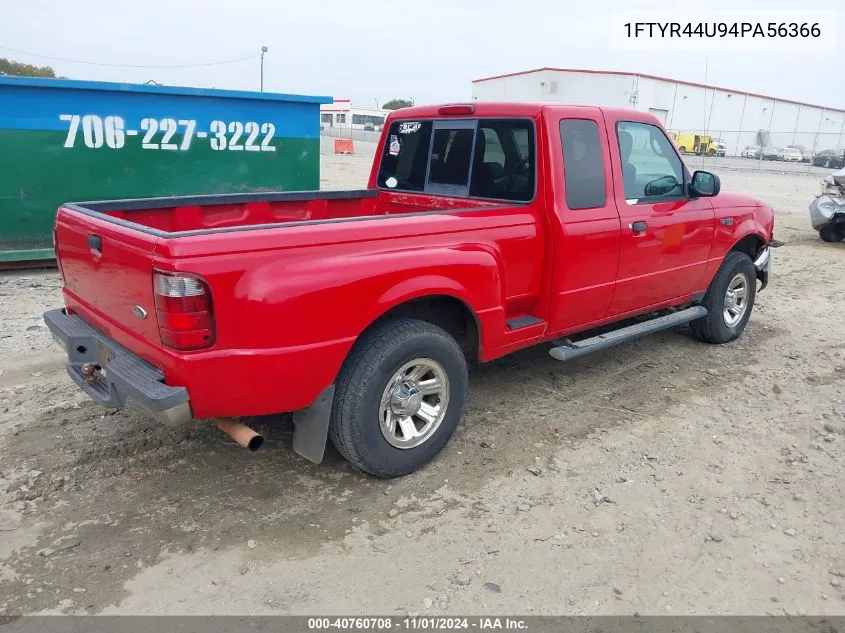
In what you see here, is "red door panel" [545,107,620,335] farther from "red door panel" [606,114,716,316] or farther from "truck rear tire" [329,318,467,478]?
"truck rear tire" [329,318,467,478]

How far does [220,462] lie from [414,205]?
2.25 m

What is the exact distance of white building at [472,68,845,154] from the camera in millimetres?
53625

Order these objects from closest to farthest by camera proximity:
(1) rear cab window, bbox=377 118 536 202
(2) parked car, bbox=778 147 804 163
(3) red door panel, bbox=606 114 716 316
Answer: (1) rear cab window, bbox=377 118 536 202 → (3) red door panel, bbox=606 114 716 316 → (2) parked car, bbox=778 147 804 163

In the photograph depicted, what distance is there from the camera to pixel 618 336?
4551mm

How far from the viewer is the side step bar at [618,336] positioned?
4.26 meters

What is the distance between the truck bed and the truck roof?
1.83ft

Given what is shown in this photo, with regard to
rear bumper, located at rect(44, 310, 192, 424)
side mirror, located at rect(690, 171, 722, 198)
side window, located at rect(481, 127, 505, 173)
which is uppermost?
side window, located at rect(481, 127, 505, 173)

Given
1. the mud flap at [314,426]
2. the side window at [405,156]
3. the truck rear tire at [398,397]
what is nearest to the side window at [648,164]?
the side window at [405,156]

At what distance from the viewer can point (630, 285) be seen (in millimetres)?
4566

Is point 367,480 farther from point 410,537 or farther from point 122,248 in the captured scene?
point 122,248

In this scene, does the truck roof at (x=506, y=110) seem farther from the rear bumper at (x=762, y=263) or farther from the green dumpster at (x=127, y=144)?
the green dumpster at (x=127, y=144)

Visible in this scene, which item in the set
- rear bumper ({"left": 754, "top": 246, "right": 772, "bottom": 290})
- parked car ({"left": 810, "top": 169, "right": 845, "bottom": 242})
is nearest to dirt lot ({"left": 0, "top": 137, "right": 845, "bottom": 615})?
rear bumper ({"left": 754, "top": 246, "right": 772, "bottom": 290})

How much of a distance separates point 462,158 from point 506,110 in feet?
1.53

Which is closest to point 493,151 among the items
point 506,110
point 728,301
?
point 506,110
